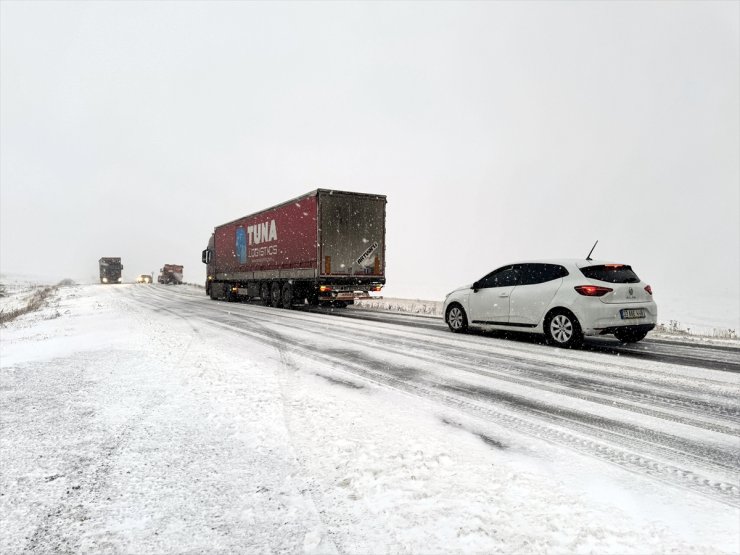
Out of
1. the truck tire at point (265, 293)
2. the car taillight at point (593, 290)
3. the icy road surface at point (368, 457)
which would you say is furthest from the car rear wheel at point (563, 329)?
the truck tire at point (265, 293)

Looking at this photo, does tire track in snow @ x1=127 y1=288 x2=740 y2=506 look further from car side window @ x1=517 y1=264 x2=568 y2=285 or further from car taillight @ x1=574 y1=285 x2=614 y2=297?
car side window @ x1=517 y1=264 x2=568 y2=285

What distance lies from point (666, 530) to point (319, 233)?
45.2 feet

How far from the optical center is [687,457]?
2.80 m

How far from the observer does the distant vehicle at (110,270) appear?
58.4m

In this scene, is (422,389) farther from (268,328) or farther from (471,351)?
(268,328)

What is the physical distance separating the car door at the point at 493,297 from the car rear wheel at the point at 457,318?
23 centimetres

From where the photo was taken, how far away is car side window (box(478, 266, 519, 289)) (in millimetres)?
8352

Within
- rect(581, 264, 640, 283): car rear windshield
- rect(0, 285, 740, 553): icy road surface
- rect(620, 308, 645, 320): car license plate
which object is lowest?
rect(0, 285, 740, 553): icy road surface

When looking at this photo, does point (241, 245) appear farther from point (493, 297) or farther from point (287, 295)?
point (493, 297)

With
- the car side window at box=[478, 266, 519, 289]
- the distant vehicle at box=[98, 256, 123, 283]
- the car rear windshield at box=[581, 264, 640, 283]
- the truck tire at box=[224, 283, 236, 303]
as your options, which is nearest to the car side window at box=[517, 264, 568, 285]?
the car side window at box=[478, 266, 519, 289]

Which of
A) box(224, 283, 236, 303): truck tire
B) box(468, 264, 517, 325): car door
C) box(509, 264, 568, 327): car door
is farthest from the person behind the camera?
box(224, 283, 236, 303): truck tire

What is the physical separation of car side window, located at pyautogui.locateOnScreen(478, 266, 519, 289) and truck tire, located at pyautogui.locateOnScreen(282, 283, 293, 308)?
9.91m

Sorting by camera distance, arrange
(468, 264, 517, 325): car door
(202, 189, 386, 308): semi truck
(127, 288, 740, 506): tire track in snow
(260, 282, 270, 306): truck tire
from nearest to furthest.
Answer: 1. (127, 288, 740, 506): tire track in snow
2. (468, 264, 517, 325): car door
3. (202, 189, 386, 308): semi truck
4. (260, 282, 270, 306): truck tire

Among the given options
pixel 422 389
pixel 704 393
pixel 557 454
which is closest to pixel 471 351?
pixel 422 389
